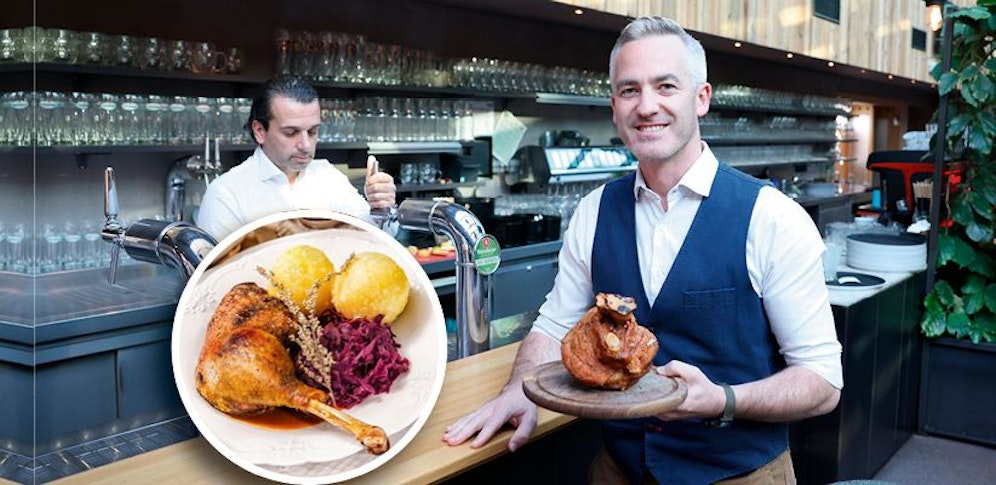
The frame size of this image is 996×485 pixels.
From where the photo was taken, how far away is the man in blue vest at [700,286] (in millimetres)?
1603

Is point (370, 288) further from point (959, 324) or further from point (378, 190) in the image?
point (959, 324)

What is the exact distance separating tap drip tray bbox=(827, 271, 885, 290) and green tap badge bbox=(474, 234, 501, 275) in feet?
6.80

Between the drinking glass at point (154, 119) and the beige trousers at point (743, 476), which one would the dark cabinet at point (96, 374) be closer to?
the drinking glass at point (154, 119)

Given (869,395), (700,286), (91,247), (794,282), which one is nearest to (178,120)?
(91,247)

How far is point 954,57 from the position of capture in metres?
4.31

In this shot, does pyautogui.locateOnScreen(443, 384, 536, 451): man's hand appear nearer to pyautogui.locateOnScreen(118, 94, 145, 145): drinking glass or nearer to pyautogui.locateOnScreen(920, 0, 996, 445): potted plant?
pyautogui.locateOnScreen(118, 94, 145, 145): drinking glass

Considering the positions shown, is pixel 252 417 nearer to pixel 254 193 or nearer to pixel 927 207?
pixel 254 193

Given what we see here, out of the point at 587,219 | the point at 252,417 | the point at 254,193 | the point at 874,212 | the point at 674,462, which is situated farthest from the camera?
the point at 874,212

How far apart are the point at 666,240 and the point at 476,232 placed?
406 millimetres

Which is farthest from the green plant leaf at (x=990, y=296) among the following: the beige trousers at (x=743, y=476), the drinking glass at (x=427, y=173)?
the beige trousers at (x=743, y=476)

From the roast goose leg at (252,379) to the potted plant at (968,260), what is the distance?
3.86 metres

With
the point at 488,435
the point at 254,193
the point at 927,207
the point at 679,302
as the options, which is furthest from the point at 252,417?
the point at 927,207

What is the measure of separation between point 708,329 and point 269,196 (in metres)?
0.80

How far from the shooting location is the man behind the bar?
127cm
